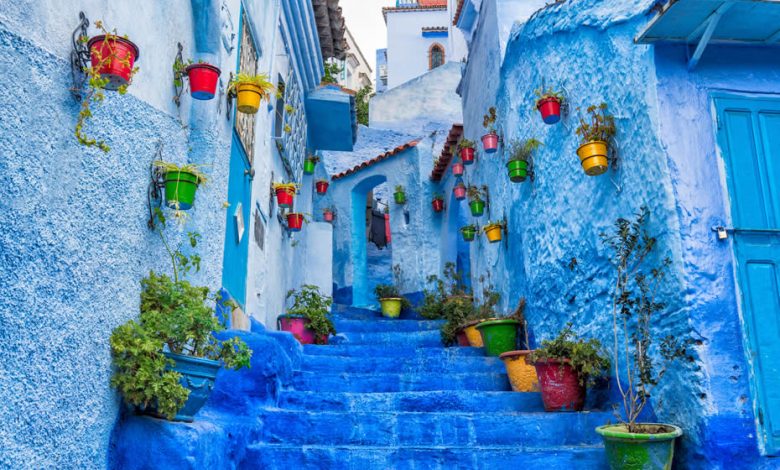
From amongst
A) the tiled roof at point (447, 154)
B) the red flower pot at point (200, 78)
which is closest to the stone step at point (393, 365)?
the red flower pot at point (200, 78)

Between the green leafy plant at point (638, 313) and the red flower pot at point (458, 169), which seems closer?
the green leafy plant at point (638, 313)

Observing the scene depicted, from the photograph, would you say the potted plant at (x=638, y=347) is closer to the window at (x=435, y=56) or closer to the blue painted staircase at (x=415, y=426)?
the blue painted staircase at (x=415, y=426)

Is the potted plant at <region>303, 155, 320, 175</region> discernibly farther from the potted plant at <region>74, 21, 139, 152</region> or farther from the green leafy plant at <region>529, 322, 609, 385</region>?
the potted plant at <region>74, 21, 139, 152</region>

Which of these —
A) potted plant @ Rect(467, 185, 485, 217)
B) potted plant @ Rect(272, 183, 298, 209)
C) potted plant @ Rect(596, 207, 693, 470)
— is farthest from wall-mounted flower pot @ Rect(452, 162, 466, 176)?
potted plant @ Rect(596, 207, 693, 470)

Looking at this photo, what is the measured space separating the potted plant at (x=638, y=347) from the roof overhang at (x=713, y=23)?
1.28 metres

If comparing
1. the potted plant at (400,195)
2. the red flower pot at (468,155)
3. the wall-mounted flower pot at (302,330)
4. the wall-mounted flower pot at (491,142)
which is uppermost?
the potted plant at (400,195)

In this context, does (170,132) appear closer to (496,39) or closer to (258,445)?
(258,445)

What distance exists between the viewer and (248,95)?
5.51 meters

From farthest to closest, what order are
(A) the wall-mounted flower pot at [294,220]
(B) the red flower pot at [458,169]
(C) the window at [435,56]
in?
(C) the window at [435,56]
(B) the red flower pot at [458,169]
(A) the wall-mounted flower pot at [294,220]

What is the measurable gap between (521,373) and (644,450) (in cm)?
197

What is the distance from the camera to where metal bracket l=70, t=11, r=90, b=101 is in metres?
3.01

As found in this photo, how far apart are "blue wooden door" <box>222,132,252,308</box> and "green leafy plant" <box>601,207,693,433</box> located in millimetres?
3351

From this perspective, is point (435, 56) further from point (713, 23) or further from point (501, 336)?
point (713, 23)

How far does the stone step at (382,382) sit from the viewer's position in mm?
6199
